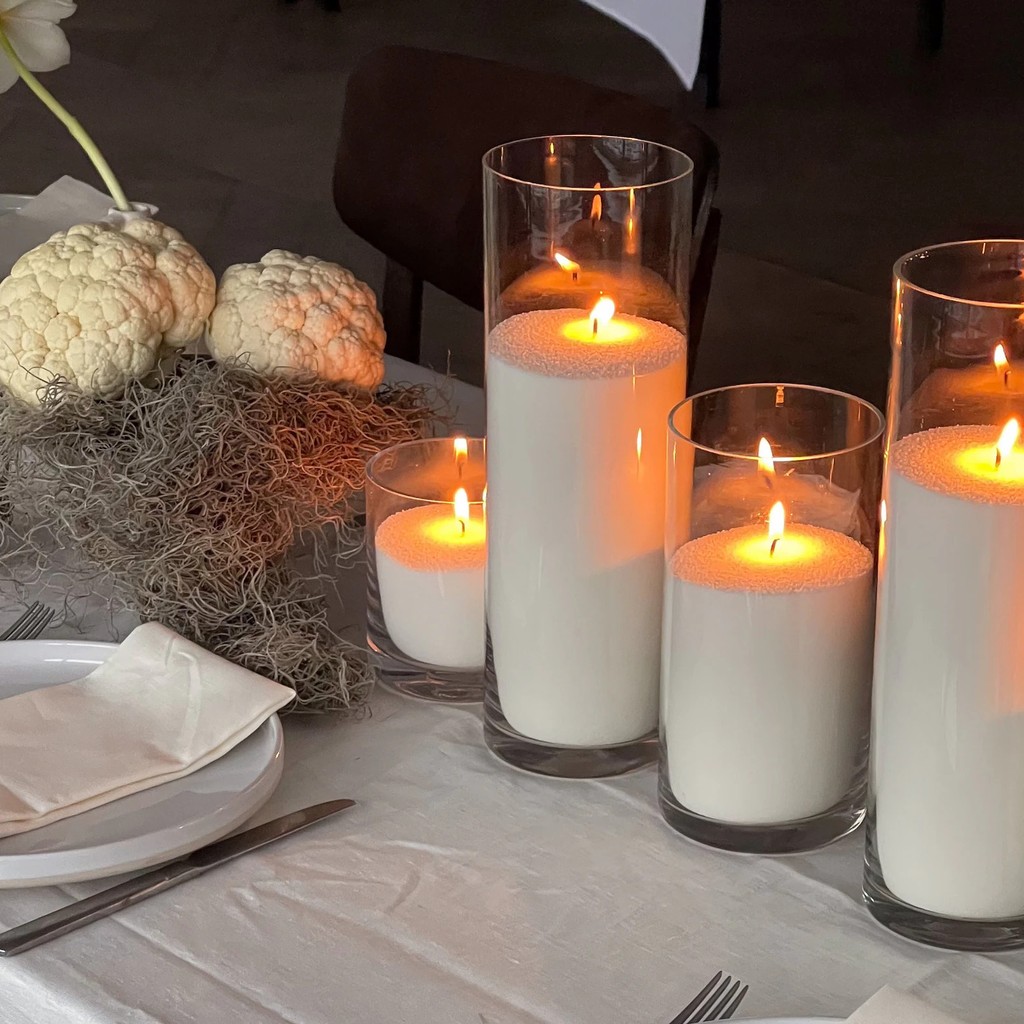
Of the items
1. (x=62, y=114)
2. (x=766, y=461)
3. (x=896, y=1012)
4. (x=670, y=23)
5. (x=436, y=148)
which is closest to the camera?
(x=896, y=1012)

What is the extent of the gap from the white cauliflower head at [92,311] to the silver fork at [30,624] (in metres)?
0.12

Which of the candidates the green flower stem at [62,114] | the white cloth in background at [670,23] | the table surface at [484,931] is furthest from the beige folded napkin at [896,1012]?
the white cloth in background at [670,23]

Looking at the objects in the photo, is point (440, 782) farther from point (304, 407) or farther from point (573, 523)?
point (304, 407)

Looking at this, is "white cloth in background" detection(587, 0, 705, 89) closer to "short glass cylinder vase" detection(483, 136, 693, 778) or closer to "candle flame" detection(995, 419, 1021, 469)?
"short glass cylinder vase" detection(483, 136, 693, 778)

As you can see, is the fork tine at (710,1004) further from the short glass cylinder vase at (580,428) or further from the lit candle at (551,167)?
the lit candle at (551,167)

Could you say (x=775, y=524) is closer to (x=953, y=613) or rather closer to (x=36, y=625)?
(x=953, y=613)

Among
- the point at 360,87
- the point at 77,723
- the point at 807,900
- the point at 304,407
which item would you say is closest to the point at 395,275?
the point at 360,87

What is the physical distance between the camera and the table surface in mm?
577

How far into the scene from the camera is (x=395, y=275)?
1747mm

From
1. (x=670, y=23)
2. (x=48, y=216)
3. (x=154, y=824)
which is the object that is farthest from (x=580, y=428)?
(x=670, y=23)

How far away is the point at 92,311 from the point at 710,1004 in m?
0.52

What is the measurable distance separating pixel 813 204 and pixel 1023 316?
194cm

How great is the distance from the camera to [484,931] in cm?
62

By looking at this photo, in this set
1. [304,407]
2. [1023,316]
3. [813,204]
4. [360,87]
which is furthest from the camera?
[813,204]
